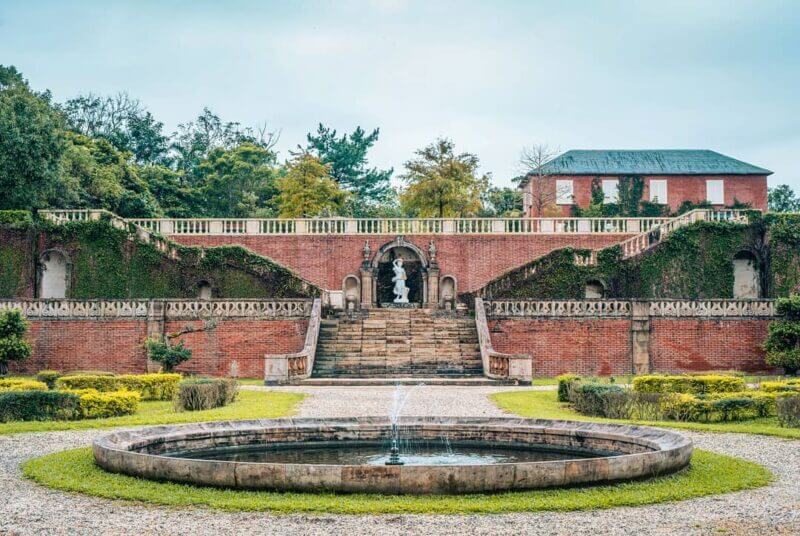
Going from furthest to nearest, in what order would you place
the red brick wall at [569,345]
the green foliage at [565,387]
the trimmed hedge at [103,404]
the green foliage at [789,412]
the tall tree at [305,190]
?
the tall tree at [305,190] → the red brick wall at [569,345] → the green foliage at [565,387] → the trimmed hedge at [103,404] → the green foliage at [789,412]

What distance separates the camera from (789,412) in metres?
18.0

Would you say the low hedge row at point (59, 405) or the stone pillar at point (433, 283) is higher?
the stone pillar at point (433, 283)

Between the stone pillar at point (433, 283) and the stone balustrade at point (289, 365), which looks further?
the stone pillar at point (433, 283)

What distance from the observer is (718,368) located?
107 feet

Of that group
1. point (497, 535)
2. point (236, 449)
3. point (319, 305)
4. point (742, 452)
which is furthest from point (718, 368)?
point (497, 535)

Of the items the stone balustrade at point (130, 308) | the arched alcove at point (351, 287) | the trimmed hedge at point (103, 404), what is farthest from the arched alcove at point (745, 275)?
the trimmed hedge at point (103, 404)

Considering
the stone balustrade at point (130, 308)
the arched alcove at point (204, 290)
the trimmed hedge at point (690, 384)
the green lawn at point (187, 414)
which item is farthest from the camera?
the arched alcove at point (204, 290)

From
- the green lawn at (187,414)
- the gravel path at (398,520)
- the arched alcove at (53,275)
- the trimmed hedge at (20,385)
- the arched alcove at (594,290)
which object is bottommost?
the gravel path at (398,520)

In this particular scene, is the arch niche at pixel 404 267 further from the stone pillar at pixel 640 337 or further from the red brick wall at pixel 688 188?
the red brick wall at pixel 688 188

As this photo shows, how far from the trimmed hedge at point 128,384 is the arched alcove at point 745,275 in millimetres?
25380

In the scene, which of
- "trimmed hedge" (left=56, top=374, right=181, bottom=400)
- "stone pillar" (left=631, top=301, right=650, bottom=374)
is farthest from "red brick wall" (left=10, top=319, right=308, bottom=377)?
"stone pillar" (left=631, top=301, right=650, bottom=374)

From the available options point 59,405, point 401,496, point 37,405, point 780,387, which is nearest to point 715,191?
point 780,387

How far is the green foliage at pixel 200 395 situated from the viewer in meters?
20.9

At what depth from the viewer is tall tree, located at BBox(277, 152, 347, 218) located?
5106cm
